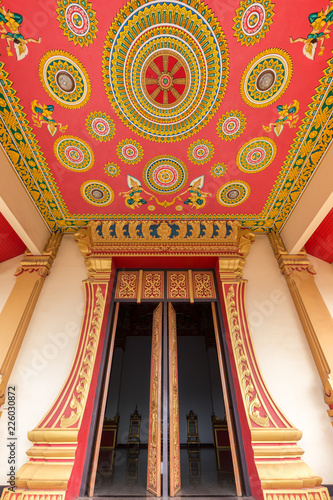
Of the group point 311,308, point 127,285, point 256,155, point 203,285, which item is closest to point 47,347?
point 127,285

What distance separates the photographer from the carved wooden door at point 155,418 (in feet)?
8.66

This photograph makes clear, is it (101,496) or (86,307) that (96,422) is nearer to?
(101,496)

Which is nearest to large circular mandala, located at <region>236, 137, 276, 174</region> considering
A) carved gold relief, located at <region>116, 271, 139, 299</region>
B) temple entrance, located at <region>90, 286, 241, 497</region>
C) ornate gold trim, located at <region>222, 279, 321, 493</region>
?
ornate gold trim, located at <region>222, 279, 321, 493</region>

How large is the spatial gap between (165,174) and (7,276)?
7.95ft

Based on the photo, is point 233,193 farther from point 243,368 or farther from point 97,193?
point 243,368

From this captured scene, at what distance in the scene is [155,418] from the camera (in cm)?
291

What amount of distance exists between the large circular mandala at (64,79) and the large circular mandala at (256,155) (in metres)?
1.75

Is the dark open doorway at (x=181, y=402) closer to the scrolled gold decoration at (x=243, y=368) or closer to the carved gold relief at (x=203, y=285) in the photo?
the carved gold relief at (x=203, y=285)

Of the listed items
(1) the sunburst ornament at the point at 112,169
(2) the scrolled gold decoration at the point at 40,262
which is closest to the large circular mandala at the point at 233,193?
(1) the sunburst ornament at the point at 112,169

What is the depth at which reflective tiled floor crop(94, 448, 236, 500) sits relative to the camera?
8.70ft

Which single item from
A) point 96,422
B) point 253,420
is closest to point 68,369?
point 96,422

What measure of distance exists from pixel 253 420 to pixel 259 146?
112 inches

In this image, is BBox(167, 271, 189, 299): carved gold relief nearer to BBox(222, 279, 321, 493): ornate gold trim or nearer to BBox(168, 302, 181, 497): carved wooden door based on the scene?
BBox(168, 302, 181, 497): carved wooden door

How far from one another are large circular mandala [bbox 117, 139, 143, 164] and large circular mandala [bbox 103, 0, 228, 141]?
0.53ft
